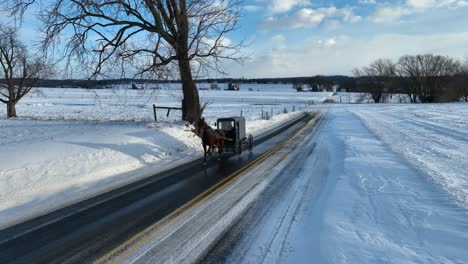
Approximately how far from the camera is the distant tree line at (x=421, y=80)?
4035 inches

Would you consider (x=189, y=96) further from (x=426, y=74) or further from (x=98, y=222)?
(x=426, y=74)

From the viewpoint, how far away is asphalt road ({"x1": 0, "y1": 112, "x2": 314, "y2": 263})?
20.6ft

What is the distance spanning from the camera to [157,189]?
1062cm

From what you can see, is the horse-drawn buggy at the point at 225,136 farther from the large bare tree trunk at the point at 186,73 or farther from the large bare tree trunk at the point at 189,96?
the large bare tree trunk at the point at 189,96

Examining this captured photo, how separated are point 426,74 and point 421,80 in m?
3.06

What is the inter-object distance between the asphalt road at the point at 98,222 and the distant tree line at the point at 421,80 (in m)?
107

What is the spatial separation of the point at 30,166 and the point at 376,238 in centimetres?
1004

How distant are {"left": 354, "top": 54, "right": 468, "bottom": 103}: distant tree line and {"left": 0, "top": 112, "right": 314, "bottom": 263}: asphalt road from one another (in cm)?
10723

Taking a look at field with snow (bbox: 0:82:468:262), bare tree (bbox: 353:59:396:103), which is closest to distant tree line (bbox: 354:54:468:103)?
bare tree (bbox: 353:59:396:103)

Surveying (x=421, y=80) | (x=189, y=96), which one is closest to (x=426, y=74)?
(x=421, y=80)

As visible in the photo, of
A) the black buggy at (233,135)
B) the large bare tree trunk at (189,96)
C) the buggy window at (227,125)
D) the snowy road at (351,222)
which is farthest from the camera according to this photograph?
the large bare tree trunk at (189,96)

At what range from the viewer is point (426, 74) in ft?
380

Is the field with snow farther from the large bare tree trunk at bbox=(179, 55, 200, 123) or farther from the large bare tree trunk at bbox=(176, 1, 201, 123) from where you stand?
the large bare tree trunk at bbox=(176, 1, 201, 123)

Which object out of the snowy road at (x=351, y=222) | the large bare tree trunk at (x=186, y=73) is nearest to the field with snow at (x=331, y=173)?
the snowy road at (x=351, y=222)
